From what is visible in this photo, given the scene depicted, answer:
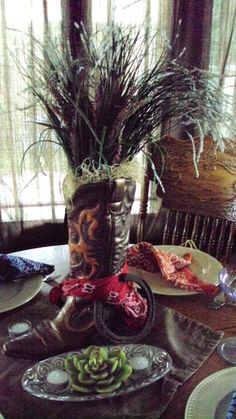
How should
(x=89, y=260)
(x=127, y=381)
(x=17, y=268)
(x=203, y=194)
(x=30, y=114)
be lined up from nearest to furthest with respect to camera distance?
1. (x=127, y=381)
2. (x=89, y=260)
3. (x=17, y=268)
4. (x=203, y=194)
5. (x=30, y=114)

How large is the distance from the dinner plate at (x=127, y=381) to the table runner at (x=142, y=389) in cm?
1

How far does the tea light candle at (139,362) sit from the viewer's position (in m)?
0.73

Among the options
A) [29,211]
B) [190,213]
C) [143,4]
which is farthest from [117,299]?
[143,4]

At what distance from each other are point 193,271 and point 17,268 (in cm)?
47

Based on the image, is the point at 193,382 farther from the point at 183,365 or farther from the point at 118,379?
the point at 118,379

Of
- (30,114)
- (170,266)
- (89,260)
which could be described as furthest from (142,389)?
(30,114)

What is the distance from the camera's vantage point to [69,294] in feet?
2.69

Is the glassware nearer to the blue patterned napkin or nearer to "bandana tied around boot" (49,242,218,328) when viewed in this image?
"bandana tied around boot" (49,242,218,328)

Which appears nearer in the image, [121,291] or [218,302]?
[121,291]

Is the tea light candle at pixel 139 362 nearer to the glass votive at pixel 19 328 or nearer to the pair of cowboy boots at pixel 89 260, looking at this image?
the pair of cowboy boots at pixel 89 260

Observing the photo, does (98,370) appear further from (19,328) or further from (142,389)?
(19,328)

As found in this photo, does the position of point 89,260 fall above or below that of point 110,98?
below

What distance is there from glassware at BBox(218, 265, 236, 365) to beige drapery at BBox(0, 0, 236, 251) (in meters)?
0.83

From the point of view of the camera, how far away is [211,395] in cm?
67
